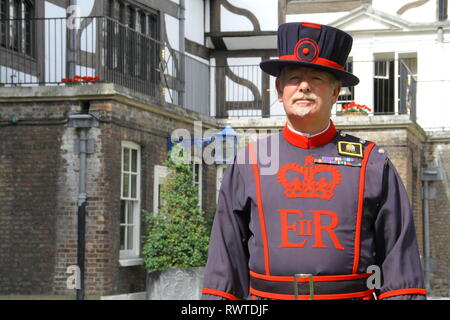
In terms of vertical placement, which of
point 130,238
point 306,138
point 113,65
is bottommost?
point 130,238

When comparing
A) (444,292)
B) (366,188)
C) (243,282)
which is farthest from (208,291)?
(444,292)

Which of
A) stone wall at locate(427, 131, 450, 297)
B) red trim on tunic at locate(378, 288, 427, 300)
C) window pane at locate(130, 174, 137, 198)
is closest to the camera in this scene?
red trim on tunic at locate(378, 288, 427, 300)

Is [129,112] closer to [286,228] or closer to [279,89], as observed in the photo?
[279,89]

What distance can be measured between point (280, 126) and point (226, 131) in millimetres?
1576

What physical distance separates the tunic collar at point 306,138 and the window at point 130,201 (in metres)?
10.6

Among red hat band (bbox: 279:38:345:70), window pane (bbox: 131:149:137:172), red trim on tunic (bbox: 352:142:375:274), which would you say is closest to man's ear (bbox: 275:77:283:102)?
red hat band (bbox: 279:38:345:70)

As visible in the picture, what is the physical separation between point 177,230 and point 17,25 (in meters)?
4.06

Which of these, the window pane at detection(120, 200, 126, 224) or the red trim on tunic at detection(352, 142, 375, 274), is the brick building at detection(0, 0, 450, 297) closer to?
the window pane at detection(120, 200, 126, 224)

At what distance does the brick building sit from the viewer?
14094 millimetres

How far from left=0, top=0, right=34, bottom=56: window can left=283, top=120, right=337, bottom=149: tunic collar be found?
10975 mm

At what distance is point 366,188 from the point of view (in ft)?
13.9

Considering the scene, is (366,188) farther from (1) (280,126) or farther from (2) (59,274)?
(1) (280,126)

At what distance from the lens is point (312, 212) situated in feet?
13.7

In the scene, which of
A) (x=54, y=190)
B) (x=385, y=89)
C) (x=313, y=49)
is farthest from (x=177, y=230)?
(x=313, y=49)
